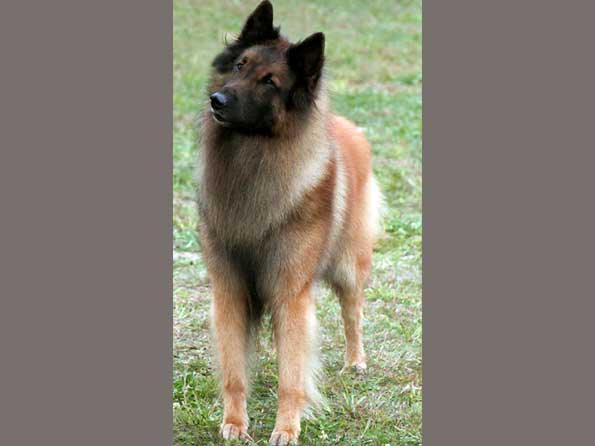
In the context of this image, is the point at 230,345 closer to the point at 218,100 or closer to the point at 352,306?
the point at 352,306

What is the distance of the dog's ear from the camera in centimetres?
470

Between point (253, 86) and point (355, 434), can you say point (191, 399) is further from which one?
point (253, 86)

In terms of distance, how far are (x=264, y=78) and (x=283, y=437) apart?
1966mm

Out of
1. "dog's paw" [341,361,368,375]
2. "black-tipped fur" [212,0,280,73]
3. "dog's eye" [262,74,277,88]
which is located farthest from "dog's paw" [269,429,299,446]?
"black-tipped fur" [212,0,280,73]

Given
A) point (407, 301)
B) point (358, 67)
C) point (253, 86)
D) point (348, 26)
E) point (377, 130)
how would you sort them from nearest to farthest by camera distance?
point (253, 86) < point (407, 301) < point (377, 130) < point (358, 67) < point (348, 26)

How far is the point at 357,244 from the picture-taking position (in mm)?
5984

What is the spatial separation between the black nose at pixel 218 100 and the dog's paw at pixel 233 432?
178 centimetres

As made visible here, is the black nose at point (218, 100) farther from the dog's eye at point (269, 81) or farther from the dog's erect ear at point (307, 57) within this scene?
the dog's erect ear at point (307, 57)

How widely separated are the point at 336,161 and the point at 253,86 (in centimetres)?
91

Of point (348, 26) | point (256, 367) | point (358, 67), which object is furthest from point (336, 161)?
point (348, 26)

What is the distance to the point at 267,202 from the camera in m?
4.74

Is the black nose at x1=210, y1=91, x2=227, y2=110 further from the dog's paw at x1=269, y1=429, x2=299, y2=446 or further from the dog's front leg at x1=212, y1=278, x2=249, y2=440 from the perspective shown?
the dog's paw at x1=269, y1=429, x2=299, y2=446

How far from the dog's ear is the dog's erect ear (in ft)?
0.74

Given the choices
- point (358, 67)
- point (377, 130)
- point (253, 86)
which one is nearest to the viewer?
point (253, 86)
